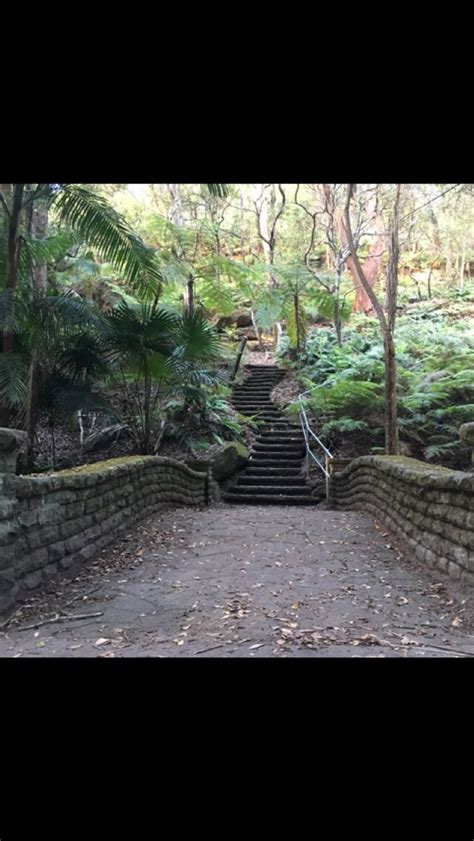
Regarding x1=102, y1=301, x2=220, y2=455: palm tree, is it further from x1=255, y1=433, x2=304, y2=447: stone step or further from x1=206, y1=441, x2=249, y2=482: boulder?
x1=255, y1=433, x2=304, y2=447: stone step

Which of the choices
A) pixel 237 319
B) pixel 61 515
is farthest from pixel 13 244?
pixel 237 319

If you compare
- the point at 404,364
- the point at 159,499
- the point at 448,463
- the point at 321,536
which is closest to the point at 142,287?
the point at 159,499

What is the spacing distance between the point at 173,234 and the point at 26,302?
634 cm

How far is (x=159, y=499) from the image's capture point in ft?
23.6

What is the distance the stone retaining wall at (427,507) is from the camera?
354 centimetres

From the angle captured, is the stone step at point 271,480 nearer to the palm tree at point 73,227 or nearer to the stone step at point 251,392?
the stone step at point 251,392

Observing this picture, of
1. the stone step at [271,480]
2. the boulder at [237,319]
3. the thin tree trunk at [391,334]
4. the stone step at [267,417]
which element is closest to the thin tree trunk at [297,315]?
the stone step at [267,417]

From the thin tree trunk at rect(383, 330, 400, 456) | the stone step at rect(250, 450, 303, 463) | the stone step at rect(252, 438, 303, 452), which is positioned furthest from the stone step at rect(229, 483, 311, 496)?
the thin tree trunk at rect(383, 330, 400, 456)

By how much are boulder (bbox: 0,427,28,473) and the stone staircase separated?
6886 mm

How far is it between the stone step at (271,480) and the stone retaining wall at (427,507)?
271cm

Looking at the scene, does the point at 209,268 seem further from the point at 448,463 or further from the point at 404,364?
the point at 448,463

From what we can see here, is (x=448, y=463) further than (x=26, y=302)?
Yes

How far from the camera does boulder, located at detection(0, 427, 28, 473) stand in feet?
9.78
